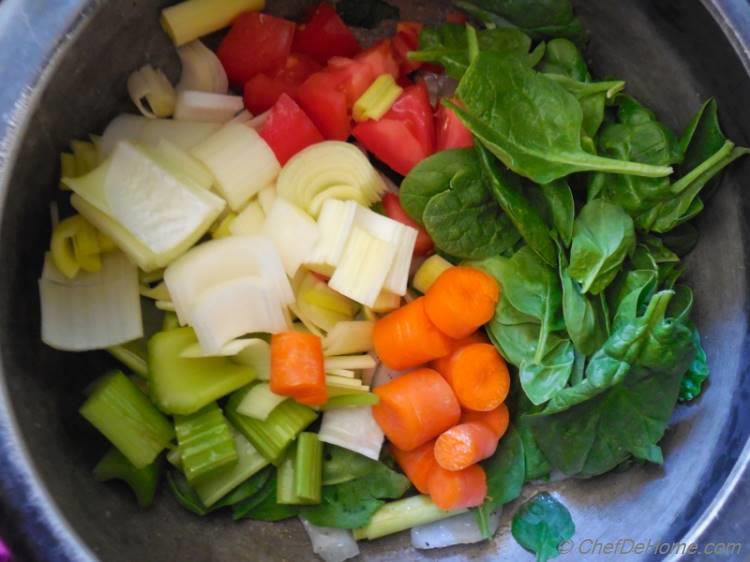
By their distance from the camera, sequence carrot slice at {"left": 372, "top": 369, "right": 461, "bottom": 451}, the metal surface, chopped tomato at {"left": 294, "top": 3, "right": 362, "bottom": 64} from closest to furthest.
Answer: the metal surface → carrot slice at {"left": 372, "top": 369, "right": 461, "bottom": 451} → chopped tomato at {"left": 294, "top": 3, "right": 362, "bottom": 64}

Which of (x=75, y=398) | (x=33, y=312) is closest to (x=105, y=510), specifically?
(x=75, y=398)

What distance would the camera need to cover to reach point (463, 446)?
123 centimetres

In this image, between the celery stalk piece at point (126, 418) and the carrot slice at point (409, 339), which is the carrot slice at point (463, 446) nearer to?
the carrot slice at point (409, 339)

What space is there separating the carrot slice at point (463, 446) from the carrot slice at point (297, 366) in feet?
0.68

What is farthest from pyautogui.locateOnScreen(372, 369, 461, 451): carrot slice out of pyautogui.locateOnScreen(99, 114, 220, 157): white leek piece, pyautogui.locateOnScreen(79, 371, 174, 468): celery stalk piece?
pyautogui.locateOnScreen(99, 114, 220, 157): white leek piece

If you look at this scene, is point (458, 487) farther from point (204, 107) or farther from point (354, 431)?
point (204, 107)

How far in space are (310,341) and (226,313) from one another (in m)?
0.14

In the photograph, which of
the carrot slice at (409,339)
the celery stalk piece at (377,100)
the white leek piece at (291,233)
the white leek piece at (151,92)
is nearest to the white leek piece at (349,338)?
the carrot slice at (409,339)

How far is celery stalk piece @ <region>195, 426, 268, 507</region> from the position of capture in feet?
4.08

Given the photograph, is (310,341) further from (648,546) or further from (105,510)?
(648,546)

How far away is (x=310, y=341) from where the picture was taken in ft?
3.98

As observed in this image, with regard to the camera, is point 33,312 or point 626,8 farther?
point 626,8

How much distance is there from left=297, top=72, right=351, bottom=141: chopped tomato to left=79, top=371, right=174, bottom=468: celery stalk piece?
0.52m

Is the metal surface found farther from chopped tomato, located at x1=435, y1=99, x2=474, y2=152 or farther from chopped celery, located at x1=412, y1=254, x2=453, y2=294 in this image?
chopped celery, located at x1=412, y1=254, x2=453, y2=294
